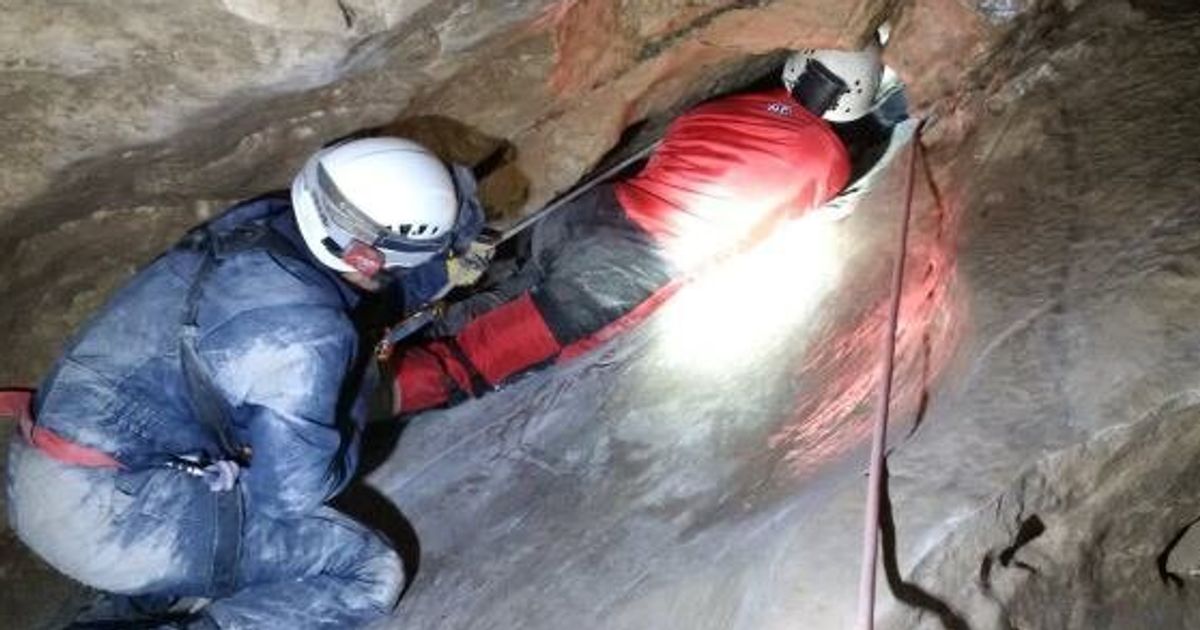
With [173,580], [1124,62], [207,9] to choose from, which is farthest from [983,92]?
[173,580]

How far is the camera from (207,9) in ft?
10.8

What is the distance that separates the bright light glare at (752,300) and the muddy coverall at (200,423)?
197 cm

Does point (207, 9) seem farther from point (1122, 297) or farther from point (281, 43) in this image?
point (1122, 297)

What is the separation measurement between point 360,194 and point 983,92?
3.24 metres

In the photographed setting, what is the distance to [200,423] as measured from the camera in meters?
3.52

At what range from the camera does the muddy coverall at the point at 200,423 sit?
3.25 metres

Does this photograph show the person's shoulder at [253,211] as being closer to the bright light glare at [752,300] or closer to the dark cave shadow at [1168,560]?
the bright light glare at [752,300]

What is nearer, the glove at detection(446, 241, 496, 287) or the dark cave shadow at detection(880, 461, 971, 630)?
the dark cave shadow at detection(880, 461, 971, 630)

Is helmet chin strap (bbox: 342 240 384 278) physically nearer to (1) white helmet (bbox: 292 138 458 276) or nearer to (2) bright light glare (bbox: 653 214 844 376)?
(1) white helmet (bbox: 292 138 458 276)

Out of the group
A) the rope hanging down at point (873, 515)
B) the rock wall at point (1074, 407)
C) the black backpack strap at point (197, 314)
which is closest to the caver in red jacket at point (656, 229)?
the rock wall at point (1074, 407)

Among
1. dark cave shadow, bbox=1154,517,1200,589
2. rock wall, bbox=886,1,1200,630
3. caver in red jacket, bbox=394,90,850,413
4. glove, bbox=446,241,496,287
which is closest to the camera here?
rock wall, bbox=886,1,1200,630

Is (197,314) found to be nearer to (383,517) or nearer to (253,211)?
(253,211)

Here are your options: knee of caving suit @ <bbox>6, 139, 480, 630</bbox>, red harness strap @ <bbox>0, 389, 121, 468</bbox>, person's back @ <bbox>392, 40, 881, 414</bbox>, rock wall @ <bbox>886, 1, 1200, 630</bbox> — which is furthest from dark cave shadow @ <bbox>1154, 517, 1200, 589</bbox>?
red harness strap @ <bbox>0, 389, 121, 468</bbox>

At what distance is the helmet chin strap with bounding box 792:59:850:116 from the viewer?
5602 mm
